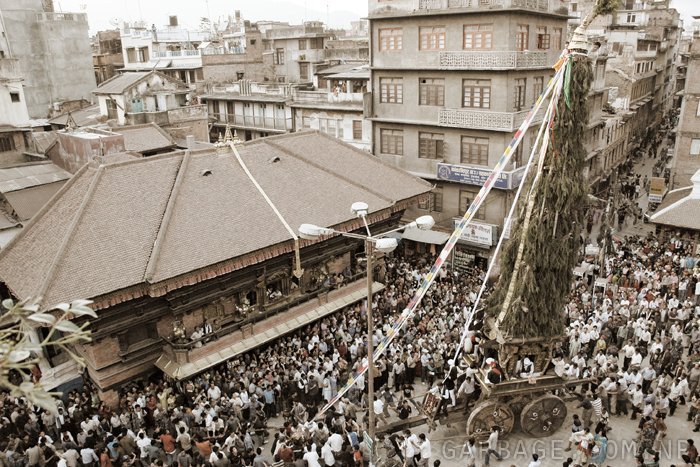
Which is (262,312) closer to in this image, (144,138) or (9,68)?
(144,138)

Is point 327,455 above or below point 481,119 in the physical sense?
below

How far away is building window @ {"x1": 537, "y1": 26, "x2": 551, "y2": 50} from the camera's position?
1173 inches

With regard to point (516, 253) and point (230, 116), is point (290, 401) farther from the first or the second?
point (230, 116)

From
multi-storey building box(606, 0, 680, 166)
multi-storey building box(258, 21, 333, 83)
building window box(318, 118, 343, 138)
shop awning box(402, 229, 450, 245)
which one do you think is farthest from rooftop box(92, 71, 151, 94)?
multi-storey building box(606, 0, 680, 166)

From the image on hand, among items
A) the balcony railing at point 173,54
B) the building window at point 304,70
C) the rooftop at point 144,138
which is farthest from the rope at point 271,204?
the balcony railing at point 173,54

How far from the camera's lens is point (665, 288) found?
80.3 feet

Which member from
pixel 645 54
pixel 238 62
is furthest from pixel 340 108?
pixel 645 54

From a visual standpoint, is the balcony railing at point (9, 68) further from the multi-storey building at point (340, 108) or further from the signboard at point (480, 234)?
the signboard at point (480, 234)

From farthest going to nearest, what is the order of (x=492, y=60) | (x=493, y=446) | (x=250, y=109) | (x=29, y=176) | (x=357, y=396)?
(x=250, y=109)
(x=492, y=60)
(x=29, y=176)
(x=357, y=396)
(x=493, y=446)

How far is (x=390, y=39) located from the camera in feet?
103

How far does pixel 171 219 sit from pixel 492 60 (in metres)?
18.1

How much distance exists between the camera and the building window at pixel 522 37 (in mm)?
27688

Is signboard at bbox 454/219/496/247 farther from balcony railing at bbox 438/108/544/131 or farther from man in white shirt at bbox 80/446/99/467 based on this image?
man in white shirt at bbox 80/446/99/467

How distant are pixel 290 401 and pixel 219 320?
473 centimetres
